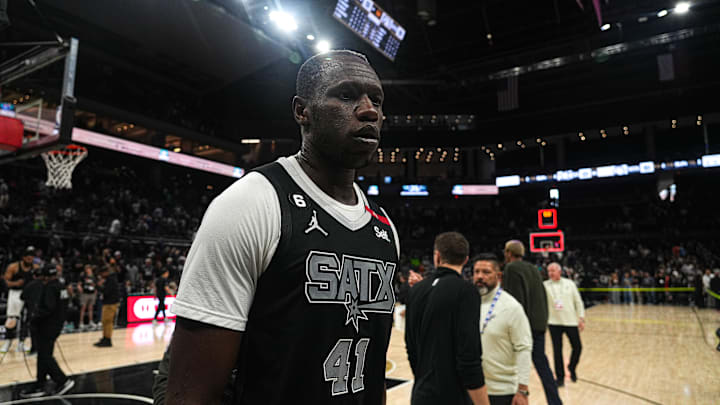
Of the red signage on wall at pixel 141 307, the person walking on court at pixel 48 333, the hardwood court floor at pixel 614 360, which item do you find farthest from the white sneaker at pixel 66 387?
the red signage on wall at pixel 141 307

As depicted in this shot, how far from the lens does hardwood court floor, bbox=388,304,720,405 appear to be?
18.4 ft

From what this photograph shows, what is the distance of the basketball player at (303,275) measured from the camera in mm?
958

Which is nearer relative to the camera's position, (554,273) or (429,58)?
(554,273)

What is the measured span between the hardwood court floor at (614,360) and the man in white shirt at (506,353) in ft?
7.90

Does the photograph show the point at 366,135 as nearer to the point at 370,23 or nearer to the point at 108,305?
the point at 108,305

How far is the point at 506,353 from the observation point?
3.38m

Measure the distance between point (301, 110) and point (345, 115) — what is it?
159mm

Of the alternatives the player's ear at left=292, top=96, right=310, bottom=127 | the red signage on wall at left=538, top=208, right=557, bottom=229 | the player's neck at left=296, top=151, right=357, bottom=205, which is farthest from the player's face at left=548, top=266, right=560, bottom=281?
the player's ear at left=292, top=96, right=310, bottom=127

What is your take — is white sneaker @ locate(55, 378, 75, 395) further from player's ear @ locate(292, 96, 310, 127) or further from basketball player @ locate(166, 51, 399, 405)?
player's ear @ locate(292, 96, 310, 127)

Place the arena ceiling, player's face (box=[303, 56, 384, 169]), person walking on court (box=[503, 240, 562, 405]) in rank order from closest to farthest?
player's face (box=[303, 56, 384, 169])
person walking on court (box=[503, 240, 562, 405])
the arena ceiling

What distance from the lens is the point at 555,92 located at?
26219 mm

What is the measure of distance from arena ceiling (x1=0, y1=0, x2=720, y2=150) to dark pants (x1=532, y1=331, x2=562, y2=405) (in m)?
8.06

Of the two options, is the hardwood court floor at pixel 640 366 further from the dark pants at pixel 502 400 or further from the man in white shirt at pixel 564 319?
the dark pants at pixel 502 400

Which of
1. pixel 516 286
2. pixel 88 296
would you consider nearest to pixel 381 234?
pixel 516 286
